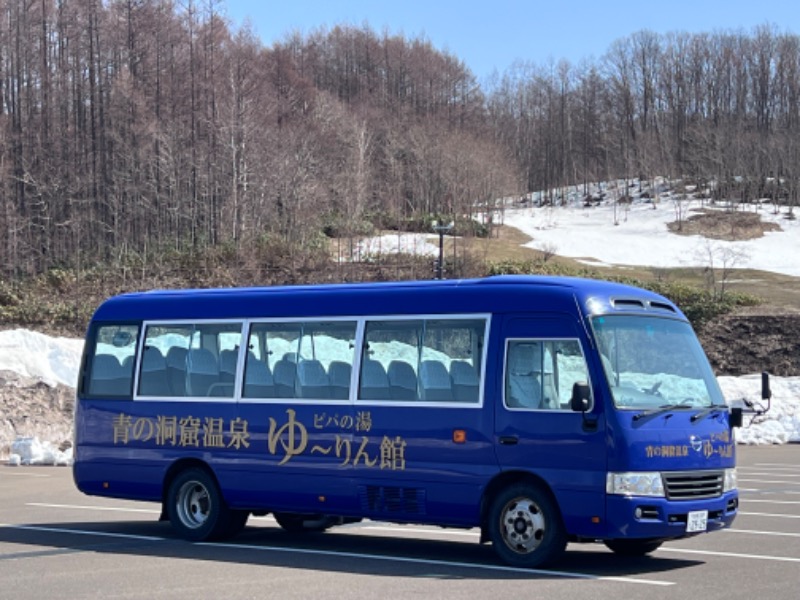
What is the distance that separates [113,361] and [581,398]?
6.80 meters

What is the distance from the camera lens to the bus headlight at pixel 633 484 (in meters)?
10.9

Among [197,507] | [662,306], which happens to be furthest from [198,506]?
[662,306]

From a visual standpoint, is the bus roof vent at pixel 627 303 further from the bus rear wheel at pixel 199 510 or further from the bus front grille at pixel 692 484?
the bus rear wheel at pixel 199 510

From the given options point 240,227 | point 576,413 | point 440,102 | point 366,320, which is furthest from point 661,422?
point 440,102

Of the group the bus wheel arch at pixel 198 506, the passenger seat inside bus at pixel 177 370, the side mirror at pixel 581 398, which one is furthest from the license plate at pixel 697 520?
the passenger seat inside bus at pixel 177 370

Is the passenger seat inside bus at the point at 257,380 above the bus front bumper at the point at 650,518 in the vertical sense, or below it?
above

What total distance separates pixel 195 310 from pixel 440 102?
90.7 m

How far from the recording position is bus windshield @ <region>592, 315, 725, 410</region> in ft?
37.0

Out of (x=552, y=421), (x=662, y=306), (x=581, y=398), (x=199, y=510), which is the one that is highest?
(x=662, y=306)

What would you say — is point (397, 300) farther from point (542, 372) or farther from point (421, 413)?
point (542, 372)

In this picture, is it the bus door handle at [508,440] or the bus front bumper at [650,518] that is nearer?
the bus front bumper at [650,518]

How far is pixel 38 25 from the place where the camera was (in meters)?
59.4

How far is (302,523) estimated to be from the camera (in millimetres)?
15070

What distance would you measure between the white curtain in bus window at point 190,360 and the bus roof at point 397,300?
17 cm
